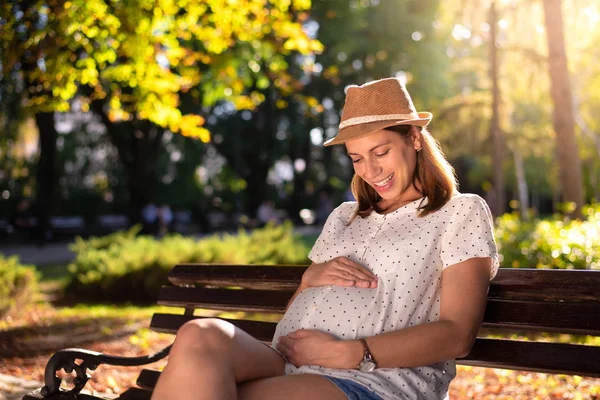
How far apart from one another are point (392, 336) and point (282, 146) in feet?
128

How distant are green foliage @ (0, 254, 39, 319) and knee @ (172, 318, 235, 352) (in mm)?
8367

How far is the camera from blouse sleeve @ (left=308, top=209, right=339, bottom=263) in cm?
345

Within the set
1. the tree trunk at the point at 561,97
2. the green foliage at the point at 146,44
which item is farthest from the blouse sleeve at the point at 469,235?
the tree trunk at the point at 561,97

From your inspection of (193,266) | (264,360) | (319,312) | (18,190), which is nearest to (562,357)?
(319,312)

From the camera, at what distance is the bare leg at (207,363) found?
8.52 feet

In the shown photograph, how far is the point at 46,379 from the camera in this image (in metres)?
3.65

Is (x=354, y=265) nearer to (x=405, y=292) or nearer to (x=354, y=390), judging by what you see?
(x=405, y=292)

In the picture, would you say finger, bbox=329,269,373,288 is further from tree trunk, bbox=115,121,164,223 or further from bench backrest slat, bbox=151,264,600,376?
tree trunk, bbox=115,121,164,223

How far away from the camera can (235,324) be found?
4082 millimetres

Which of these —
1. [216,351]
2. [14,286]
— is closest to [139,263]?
[14,286]

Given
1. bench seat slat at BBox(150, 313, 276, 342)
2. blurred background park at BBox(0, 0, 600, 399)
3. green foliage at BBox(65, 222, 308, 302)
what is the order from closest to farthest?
bench seat slat at BBox(150, 313, 276, 342) < blurred background park at BBox(0, 0, 600, 399) < green foliage at BBox(65, 222, 308, 302)

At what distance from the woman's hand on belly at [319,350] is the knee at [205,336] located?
0.33 m

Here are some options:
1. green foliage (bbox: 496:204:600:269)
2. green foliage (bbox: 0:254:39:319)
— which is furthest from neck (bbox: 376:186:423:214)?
green foliage (bbox: 0:254:39:319)

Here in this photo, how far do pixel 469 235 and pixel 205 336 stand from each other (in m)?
1.03
